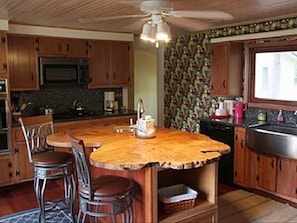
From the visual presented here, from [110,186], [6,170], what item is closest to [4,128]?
[6,170]

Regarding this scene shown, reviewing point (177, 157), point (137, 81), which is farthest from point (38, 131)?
point (137, 81)

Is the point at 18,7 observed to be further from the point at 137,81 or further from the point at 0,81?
the point at 137,81

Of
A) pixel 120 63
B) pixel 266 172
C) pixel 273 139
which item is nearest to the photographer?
pixel 273 139

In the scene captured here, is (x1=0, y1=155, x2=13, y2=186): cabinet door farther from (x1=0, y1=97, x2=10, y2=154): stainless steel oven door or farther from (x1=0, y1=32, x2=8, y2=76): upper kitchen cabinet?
(x1=0, y1=32, x2=8, y2=76): upper kitchen cabinet

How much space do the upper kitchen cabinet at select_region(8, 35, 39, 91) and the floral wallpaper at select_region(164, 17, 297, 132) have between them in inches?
102

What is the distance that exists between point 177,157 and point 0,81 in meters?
2.88

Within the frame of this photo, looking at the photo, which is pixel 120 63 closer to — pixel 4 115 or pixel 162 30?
pixel 4 115

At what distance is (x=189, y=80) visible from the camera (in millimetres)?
5828

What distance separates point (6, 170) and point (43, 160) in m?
1.57

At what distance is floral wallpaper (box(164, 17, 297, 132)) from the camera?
5438 mm

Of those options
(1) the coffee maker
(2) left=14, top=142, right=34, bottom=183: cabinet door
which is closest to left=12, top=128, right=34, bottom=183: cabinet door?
(2) left=14, top=142, right=34, bottom=183: cabinet door

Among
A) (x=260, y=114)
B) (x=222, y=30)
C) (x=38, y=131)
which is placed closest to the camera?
Result: (x=38, y=131)

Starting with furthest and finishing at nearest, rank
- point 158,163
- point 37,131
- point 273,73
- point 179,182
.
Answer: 1. point 273,73
2. point 37,131
3. point 179,182
4. point 158,163

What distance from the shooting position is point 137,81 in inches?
309
